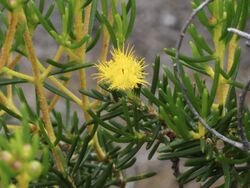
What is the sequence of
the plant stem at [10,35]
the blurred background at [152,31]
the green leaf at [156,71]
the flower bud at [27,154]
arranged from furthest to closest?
1. the blurred background at [152,31]
2. the green leaf at [156,71]
3. the plant stem at [10,35]
4. the flower bud at [27,154]

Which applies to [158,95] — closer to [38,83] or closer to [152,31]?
[38,83]

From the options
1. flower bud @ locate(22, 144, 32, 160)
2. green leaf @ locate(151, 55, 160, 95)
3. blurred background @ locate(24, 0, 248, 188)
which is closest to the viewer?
flower bud @ locate(22, 144, 32, 160)

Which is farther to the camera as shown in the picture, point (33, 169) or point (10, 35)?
point (10, 35)

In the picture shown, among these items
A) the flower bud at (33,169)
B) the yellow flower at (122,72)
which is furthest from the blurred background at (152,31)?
the flower bud at (33,169)

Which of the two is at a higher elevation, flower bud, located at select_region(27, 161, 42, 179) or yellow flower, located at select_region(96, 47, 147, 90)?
yellow flower, located at select_region(96, 47, 147, 90)

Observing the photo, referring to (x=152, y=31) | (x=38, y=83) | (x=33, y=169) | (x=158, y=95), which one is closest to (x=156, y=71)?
(x=158, y=95)

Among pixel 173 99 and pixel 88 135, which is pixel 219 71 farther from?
pixel 88 135

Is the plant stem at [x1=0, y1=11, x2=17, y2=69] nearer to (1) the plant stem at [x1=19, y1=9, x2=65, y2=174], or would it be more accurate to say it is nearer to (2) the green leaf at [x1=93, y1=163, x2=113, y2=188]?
(1) the plant stem at [x1=19, y1=9, x2=65, y2=174]

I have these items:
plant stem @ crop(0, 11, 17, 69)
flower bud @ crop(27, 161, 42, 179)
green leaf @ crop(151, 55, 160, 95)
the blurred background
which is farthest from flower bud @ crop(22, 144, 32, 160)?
the blurred background

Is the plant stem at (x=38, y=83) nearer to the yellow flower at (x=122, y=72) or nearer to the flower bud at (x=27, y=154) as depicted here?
the yellow flower at (x=122, y=72)

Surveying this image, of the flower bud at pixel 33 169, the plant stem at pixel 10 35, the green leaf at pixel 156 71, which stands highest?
the plant stem at pixel 10 35

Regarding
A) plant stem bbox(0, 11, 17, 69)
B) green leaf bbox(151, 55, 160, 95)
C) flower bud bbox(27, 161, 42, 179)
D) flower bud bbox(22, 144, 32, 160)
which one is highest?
plant stem bbox(0, 11, 17, 69)

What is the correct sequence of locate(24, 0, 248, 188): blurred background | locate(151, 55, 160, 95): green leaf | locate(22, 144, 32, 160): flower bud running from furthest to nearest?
locate(24, 0, 248, 188): blurred background
locate(151, 55, 160, 95): green leaf
locate(22, 144, 32, 160): flower bud
